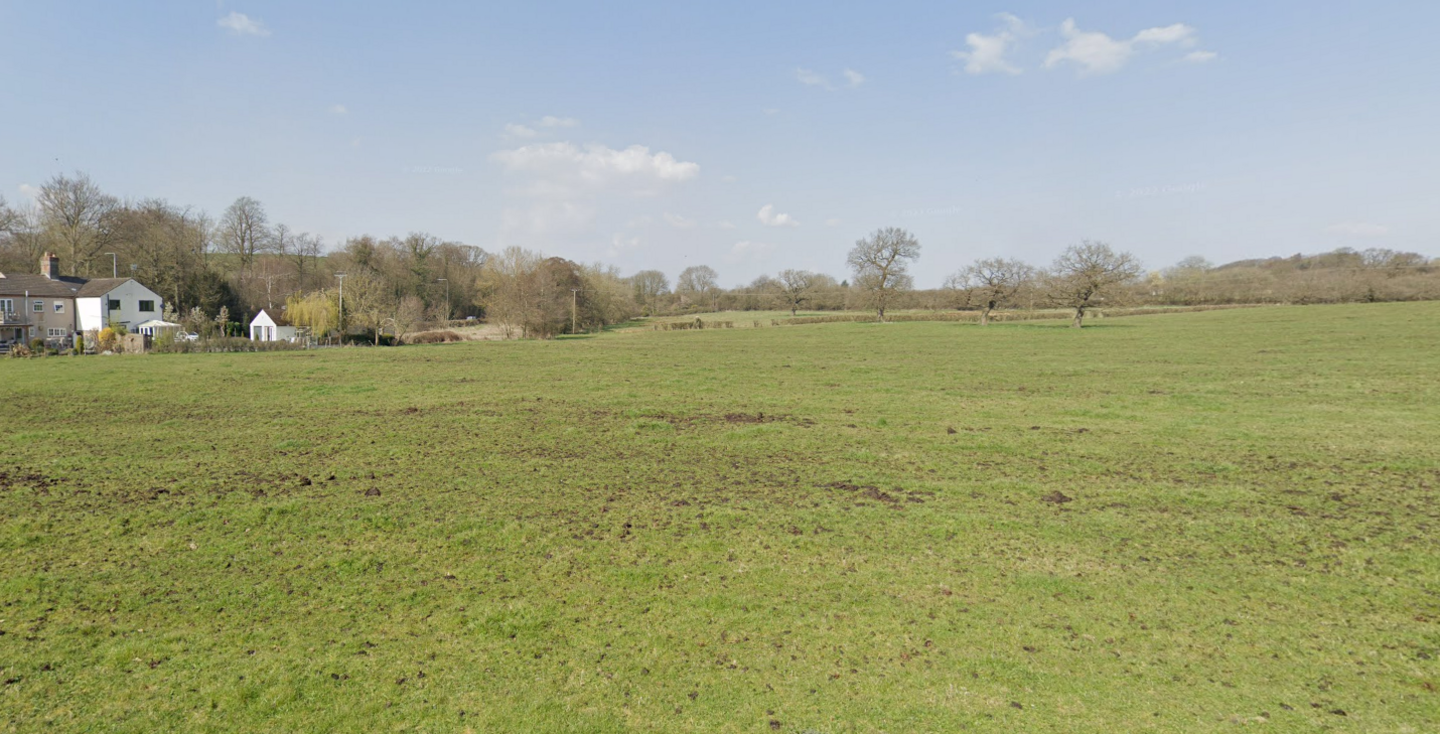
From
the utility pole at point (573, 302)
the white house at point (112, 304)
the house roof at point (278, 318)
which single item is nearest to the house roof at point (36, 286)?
the white house at point (112, 304)

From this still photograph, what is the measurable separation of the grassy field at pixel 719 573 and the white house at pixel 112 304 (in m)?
52.4

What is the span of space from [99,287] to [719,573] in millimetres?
69843

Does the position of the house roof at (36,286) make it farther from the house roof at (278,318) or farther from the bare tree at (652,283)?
the bare tree at (652,283)

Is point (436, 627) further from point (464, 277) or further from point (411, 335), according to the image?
point (464, 277)

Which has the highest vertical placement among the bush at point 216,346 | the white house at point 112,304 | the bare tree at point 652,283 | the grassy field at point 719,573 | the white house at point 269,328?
the bare tree at point 652,283

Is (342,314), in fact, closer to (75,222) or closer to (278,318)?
(278,318)

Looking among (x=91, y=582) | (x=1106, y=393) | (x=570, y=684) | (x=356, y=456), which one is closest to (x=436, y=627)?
(x=570, y=684)

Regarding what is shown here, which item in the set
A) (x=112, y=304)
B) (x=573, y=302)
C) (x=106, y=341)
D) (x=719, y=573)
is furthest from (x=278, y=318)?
(x=719, y=573)

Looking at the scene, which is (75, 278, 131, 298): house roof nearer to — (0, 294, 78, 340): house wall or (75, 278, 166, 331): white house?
(75, 278, 166, 331): white house

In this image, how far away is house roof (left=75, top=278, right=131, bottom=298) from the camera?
52859 mm

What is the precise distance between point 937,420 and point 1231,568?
26.7 ft

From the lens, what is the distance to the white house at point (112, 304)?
173ft

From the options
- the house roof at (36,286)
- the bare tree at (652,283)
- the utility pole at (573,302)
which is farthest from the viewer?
the bare tree at (652,283)

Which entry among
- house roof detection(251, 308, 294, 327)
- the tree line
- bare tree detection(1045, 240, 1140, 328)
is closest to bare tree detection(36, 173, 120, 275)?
the tree line
